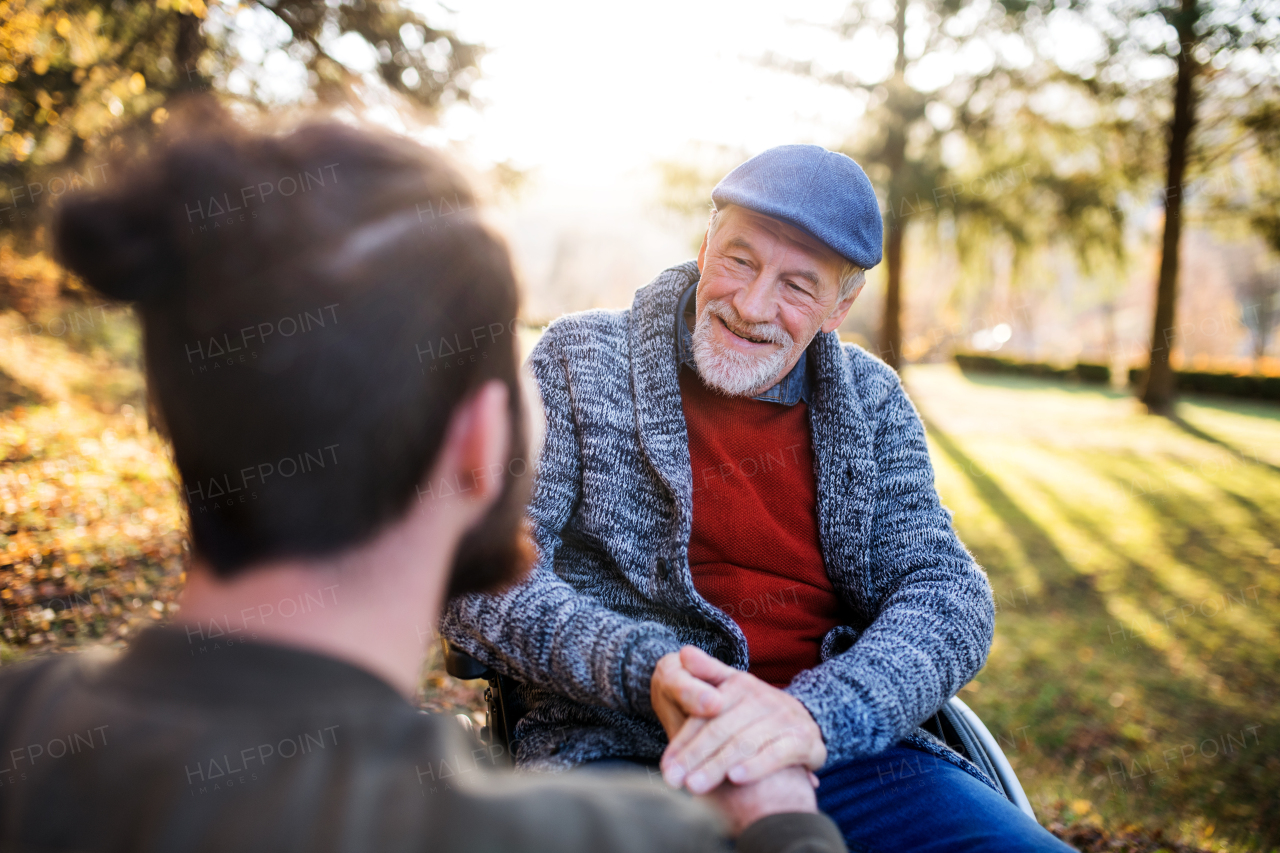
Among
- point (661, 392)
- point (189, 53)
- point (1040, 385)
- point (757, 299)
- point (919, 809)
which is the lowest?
point (1040, 385)

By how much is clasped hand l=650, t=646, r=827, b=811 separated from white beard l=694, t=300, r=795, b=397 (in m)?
0.76

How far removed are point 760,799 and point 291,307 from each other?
1042 millimetres

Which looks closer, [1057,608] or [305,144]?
[305,144]

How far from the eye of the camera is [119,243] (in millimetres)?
694

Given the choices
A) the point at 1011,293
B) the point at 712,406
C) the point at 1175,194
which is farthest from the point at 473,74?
the point at 1175,194

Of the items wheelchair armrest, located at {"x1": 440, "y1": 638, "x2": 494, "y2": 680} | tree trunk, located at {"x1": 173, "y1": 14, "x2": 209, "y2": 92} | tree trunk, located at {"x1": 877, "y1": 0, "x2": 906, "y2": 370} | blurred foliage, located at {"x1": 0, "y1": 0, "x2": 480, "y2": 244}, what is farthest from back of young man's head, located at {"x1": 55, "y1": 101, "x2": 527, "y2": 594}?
tree trunk, located at {"x1": 877, "y1": 0, "x2": 906, "y2": 370}

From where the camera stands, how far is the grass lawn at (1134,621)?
336cm

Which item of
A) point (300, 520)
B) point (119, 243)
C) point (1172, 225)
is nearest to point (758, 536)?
point (300, 520)

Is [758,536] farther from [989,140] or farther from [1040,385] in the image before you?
[1040,385]

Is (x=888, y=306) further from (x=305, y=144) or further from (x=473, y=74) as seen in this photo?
(x=305, y=144)

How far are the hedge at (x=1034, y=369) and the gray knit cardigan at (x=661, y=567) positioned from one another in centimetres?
1907

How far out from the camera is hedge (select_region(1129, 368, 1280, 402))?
47.6ft

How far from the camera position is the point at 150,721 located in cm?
62

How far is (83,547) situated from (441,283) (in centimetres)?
394
